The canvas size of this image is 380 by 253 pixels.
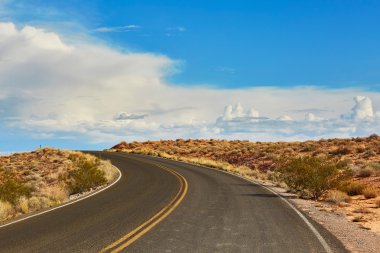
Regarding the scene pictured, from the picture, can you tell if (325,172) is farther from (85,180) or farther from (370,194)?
(85,180)

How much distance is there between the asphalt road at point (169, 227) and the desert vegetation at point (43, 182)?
1996 millimetres

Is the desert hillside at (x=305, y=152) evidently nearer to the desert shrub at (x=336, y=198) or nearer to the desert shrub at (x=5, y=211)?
the desert shrub at (x=336, y=198)

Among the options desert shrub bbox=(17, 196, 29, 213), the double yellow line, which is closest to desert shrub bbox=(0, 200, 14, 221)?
desert shrub bbox=(17, 196, 29, 213)

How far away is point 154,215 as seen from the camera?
12719 millimetres

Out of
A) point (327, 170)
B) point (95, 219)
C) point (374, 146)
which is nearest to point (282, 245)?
point (95, 219)

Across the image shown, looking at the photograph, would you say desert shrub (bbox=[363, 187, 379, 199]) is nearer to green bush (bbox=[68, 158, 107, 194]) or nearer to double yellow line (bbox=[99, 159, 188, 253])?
double yellow line (bbox=[99, 159, 188, 253])

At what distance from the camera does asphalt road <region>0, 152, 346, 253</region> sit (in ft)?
28.6

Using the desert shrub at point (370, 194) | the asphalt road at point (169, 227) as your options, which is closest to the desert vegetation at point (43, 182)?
the asphalt road at point (169, 227)

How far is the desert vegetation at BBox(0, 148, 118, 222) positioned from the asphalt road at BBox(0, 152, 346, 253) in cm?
200

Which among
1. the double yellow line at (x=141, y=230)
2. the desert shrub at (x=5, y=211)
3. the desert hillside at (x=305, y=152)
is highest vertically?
the desert hillside at (x=305, y=152)

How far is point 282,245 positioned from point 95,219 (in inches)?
236

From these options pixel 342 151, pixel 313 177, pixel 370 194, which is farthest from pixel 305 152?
pixel 313 177

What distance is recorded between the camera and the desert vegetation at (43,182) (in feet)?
54.1

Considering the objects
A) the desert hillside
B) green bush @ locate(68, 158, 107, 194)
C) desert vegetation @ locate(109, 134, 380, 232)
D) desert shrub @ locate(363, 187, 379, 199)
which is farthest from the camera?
the desert hillside
